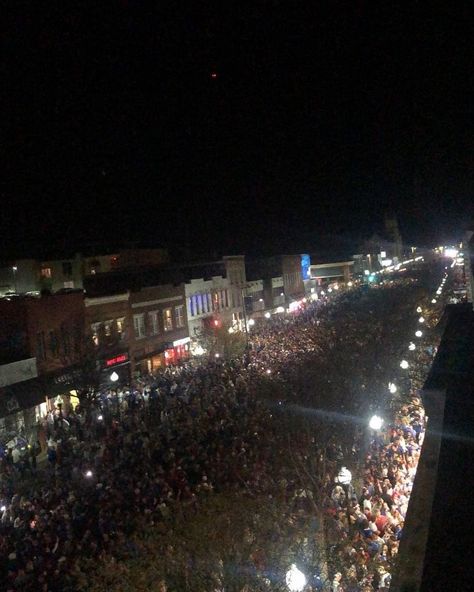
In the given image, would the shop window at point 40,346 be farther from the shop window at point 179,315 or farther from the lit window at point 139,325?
the shop window at point 179,315

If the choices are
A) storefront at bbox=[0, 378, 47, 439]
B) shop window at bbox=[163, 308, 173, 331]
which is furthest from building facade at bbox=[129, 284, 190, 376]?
storefront at bbox=[0, 378, 47, 439]

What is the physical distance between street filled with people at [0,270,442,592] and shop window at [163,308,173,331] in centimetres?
1077

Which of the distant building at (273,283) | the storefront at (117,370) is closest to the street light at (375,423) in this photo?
the storefront at (117,370)

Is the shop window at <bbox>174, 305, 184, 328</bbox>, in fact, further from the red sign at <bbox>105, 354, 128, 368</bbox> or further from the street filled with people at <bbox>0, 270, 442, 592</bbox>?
the street filled with people at <bbox>0, 270, 442, 592</bbox>

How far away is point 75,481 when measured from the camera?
12984mm

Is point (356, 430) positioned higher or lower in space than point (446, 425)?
lower

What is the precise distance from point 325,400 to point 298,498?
7.11 metres

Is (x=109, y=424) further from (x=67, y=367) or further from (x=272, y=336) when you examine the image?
(x=272, y=336)

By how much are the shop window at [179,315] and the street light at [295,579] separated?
2853 centimetres

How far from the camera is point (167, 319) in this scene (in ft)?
119

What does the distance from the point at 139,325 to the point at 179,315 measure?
5.50 meters

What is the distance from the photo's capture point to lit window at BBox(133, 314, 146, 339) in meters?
32.3

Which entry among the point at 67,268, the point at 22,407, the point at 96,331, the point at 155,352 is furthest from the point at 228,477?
the point at 67,268

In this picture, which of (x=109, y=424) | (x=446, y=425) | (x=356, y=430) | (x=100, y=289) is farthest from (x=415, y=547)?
(x=100, y=289)
